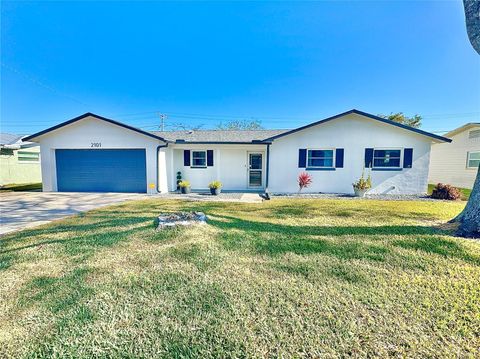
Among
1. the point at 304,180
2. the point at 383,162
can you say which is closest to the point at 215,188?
the point at 304,180

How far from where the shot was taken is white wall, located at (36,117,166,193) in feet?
34.1

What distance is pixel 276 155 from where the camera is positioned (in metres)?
10.8

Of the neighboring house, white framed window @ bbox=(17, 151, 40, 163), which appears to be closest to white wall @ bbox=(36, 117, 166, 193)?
the neighboring house

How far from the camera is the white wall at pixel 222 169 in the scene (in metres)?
11.6

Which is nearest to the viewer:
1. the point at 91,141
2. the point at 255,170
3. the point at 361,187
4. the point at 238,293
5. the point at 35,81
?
the point at 238,293

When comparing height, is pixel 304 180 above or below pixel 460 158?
below

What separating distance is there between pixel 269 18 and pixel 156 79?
13.3m

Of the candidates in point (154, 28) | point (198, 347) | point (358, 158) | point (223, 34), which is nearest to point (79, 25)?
point (154, 28)

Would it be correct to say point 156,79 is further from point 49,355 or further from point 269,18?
point 49,355

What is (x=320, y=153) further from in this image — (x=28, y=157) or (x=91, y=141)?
(x=28, y=157)

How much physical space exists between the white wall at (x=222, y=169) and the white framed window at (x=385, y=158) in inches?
223

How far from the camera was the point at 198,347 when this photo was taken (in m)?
1.81

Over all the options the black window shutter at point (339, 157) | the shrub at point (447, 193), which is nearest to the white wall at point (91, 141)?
the black window shutter at point (339, 157)

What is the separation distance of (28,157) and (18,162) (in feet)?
2.57
